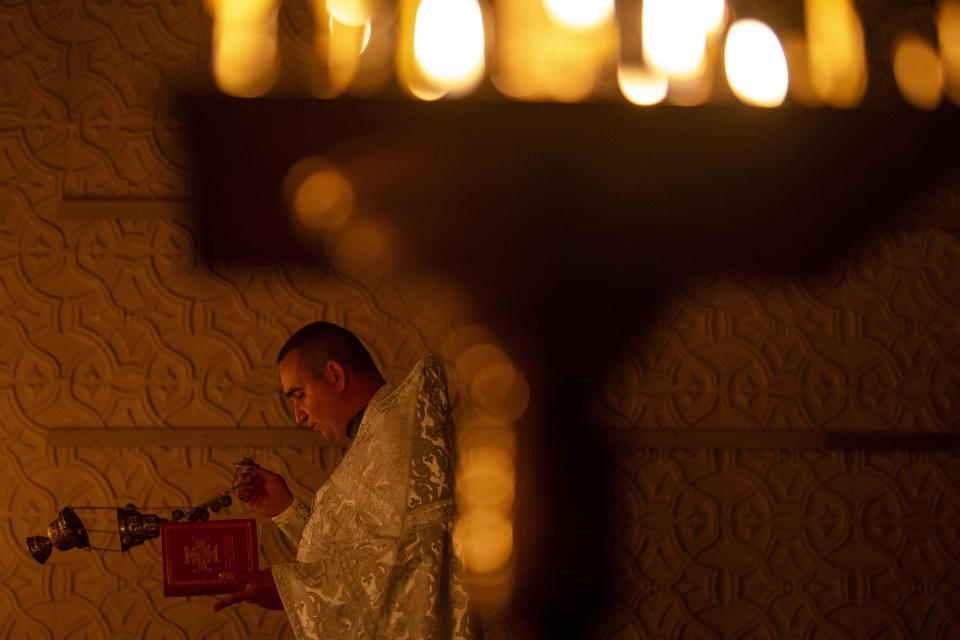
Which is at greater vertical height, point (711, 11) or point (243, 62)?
point (711, 11)

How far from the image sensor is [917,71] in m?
2.98

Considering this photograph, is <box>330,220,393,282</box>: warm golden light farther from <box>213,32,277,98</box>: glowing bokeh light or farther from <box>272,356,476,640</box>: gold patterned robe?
<box>272,356,476,640</box>: gold patterned robe

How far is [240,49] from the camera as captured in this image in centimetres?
287

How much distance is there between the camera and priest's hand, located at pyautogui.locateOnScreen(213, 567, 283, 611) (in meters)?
1.83

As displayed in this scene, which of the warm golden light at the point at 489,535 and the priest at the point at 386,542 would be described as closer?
the priest at the point at 386,542

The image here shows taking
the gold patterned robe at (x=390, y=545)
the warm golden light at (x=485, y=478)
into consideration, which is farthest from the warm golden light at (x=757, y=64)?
the gold patterned robe at (x=390, y=545)

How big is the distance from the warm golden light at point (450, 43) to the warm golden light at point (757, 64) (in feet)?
2.80

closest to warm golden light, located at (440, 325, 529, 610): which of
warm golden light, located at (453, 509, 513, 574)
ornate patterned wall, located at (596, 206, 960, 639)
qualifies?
warm golden light, located at (453, 509, 513, 574)

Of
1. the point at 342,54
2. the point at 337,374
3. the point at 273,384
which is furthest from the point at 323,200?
the point at 337,374

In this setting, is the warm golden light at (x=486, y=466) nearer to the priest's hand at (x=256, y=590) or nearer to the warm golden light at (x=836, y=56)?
the priest's hand at (x=256, y=590)

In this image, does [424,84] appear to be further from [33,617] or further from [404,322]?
[33,617]

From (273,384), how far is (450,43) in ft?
4.11

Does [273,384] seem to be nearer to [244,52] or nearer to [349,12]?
[244,52]

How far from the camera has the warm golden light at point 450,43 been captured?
2.89 m
